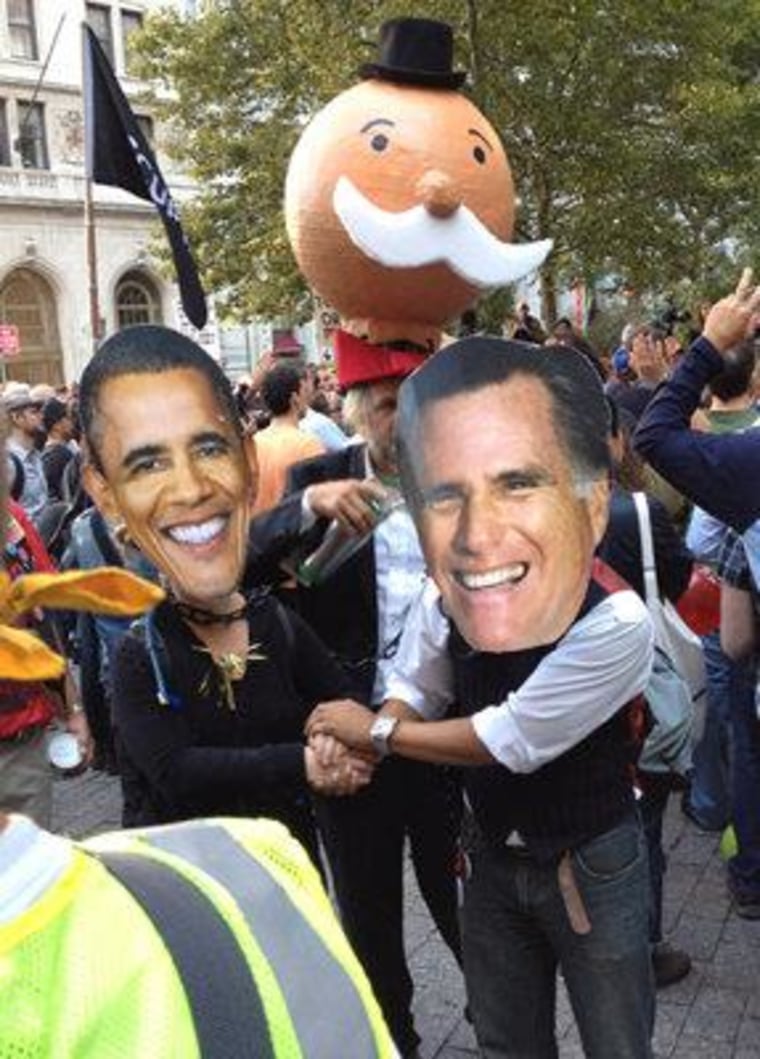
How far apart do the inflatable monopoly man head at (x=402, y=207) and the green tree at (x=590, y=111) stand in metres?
5.42

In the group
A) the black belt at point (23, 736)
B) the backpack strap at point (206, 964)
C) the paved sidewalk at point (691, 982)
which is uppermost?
the backpack strap at point (206, 964)

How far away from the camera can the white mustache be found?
2.29m

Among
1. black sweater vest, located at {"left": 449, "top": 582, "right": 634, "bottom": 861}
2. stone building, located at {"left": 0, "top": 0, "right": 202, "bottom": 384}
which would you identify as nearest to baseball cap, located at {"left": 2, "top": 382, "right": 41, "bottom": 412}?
black sweater vest, located at {"left": 449, "top": 582, "right": 634, "bottom": 861}

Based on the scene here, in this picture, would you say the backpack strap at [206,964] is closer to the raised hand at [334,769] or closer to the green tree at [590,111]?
the raised hand at [334,769]

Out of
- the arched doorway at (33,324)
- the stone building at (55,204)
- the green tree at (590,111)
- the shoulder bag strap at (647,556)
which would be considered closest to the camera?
the shoulder bag strap at (647,556)

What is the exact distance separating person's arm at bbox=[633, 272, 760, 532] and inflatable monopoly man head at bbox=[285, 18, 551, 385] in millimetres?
474

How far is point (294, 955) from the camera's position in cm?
90

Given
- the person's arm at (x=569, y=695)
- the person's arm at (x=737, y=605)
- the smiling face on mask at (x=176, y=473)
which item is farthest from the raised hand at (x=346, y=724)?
the person's arm at (x=737, y=605)

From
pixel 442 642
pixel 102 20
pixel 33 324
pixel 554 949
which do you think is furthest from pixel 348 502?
pixel 102 20

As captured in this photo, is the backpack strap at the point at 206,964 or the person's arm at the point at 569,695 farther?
the person's arm at the point at 569,695

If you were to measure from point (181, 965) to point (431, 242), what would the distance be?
5.66 ft

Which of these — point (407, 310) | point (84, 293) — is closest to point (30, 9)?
point (84, 293)

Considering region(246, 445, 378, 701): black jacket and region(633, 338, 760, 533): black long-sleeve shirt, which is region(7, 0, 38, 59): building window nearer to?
region(246, 445, 378, 701): black jacket

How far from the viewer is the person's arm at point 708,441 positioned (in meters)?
2.53
